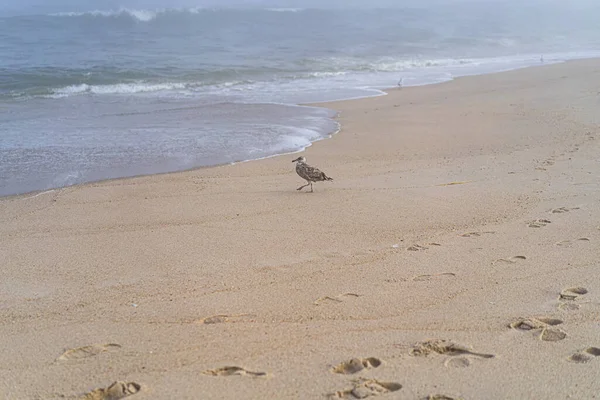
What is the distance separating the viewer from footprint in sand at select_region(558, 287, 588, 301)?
12.9ft

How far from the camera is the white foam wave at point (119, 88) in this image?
17.6m

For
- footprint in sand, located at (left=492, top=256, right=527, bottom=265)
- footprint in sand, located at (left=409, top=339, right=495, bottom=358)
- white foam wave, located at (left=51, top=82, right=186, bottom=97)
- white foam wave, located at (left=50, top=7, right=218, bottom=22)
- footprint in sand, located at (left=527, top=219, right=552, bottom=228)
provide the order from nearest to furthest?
footprint in sand, located at (left=409, top=339, right=495, bottom=358)
footprint in sand, located at (left=492, top=256, right=527, bottom=265)
footprint in sand, located at (left=527, top=219, right=552, bottom=228)
white foam wave, located at (left=51, top=82, right=186, bottom=97)
white foam wave, located at (left=50, top=7, right=218, bottom=22)

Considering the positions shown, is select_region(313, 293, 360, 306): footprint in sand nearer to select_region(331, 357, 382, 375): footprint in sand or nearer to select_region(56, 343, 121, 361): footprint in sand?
select_region(331, 357, 382, 375): footprint in sand

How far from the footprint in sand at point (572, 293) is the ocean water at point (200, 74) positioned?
555 centimetres

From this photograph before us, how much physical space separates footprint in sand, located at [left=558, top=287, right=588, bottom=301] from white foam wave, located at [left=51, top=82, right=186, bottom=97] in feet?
51.2

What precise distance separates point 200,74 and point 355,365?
731 inches

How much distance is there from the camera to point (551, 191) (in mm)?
6383

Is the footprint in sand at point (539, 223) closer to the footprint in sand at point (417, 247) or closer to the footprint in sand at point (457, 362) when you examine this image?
the footprint in sand at point (417, 247)

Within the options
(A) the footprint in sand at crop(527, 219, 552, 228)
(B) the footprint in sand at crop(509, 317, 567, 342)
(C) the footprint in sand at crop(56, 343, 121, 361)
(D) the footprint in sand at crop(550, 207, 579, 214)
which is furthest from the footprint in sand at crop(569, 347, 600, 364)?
(D) the footprint in sand at crop(550, 207, 579, 214)

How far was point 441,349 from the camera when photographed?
3342mm

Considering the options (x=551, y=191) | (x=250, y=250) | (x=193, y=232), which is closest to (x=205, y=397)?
(x=250, y=250)

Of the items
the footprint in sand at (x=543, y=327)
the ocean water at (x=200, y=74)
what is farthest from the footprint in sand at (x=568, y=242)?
the ocean water at (x=200, y=74)

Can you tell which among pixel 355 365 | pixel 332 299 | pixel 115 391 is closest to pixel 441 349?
pixel 355 365

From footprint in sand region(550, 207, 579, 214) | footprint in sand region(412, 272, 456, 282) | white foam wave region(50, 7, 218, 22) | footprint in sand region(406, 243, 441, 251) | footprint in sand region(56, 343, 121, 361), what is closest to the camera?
footprint in sand region(56, 343, 121, 361)
